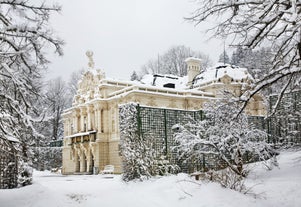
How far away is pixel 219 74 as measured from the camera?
3744cm

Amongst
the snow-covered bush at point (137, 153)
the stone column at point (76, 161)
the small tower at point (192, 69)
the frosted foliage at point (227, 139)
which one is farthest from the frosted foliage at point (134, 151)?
the small tower at point (192, 69)

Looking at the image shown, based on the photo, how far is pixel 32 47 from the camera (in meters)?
9.25

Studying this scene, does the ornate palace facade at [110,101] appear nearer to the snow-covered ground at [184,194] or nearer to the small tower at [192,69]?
the small tower at [192,69]

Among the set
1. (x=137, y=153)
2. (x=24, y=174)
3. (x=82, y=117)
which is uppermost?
(x=82, y=117)

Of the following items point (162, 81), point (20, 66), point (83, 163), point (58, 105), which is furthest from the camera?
point (58, 105)

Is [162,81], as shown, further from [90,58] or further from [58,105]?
[58,105]

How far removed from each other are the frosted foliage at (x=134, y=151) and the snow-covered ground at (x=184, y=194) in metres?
0.70

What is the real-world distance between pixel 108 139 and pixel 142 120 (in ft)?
73.5

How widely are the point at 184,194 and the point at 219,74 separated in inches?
1138

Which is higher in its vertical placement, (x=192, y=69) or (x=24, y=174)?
(x=192, y=69)

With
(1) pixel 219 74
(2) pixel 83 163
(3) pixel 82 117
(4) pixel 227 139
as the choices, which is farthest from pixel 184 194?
(3) pixel 82 117

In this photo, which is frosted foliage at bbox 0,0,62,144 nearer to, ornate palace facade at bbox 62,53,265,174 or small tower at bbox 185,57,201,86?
ornate palace facade at bbox 62,53,265,174

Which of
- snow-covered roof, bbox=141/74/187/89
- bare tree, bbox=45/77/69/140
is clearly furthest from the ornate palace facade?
bare tree, bbox=45/77/69/140

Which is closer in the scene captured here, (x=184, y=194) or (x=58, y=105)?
(x=184, y=194)
